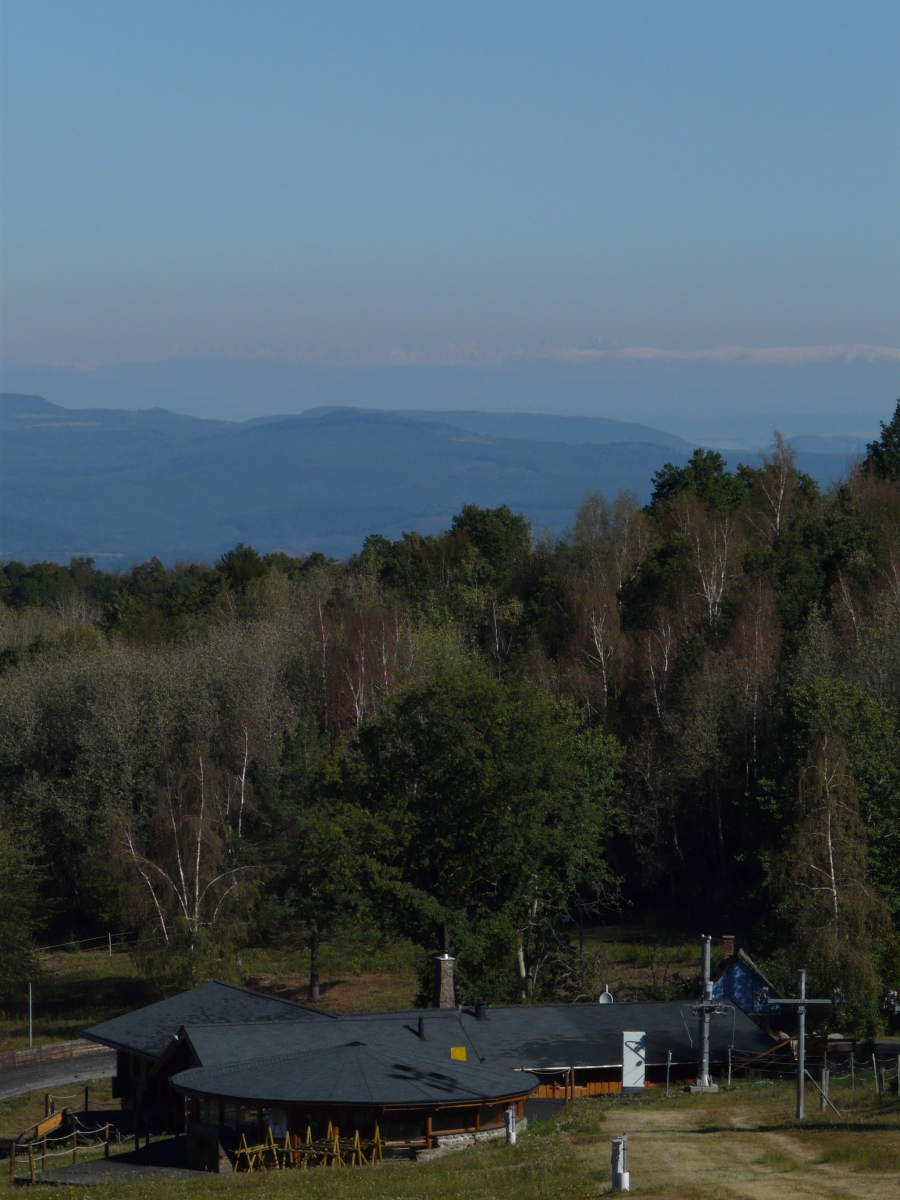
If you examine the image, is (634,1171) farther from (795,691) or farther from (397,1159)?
(795,691)

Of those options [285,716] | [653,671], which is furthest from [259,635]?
[653,671]

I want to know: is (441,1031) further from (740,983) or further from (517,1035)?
(740,983)

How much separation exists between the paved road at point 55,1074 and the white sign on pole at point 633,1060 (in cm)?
1990

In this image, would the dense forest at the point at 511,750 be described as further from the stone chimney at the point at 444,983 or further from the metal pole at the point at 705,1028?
the metal pole at the point at 705,1028

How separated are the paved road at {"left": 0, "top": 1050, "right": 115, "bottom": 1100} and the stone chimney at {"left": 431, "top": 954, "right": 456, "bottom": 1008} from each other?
1259cm

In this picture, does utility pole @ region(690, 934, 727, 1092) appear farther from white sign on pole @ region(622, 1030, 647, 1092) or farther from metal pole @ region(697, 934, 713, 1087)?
white sign on pole @ region(622, 1030, 647, 1092)

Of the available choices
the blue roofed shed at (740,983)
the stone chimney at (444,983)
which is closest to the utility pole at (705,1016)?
the stone chimney at (444,983)

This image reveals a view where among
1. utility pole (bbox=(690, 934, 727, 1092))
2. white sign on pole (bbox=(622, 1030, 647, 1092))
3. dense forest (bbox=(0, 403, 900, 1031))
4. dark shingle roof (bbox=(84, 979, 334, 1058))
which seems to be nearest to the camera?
white sign on pole (bbox=(622, 1030, 647, 1092))

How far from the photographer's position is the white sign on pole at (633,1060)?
34094 millimetres

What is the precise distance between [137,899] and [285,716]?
56.4 ft

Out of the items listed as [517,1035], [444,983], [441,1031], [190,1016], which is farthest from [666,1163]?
[190,1016]

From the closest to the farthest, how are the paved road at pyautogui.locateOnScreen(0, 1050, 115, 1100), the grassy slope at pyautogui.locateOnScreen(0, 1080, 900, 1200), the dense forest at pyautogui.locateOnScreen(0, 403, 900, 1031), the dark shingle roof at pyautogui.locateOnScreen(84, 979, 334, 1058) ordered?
the grassy slope at pyautogui.locateOnScreen(0, 1080, 900, 1200) → the dark shingle roof at pyautogui.locateOnScreen(84, 979, 334, 1058) → the dense forest at pyautogui.locateOnScreen(0, 403, 900, 1031) → the paved road at pyautogui.locateOnScreen(0, 1050, 115, 1100)

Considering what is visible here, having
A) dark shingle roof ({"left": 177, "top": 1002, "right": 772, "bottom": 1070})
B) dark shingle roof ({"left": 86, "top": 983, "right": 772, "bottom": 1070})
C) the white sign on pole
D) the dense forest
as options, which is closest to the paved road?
the dense forest

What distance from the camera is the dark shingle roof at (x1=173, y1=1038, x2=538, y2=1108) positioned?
30516 millimetres
